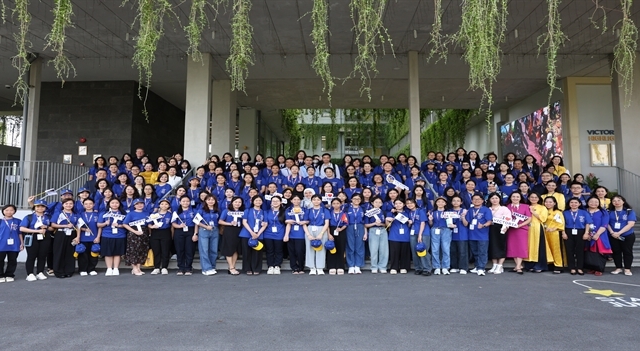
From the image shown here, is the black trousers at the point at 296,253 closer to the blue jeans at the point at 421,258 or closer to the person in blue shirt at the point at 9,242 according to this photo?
the blue jeans at the point at 421,258

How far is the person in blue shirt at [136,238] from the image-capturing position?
22.7 feet

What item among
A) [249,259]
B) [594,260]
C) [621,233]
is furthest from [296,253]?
[621,233]

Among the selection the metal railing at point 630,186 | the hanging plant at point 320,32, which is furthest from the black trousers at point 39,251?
the metal railing at point 630,186

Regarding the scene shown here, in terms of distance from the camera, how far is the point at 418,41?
10258 millimetres

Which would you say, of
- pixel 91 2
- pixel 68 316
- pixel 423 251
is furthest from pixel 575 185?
pixel 91 2

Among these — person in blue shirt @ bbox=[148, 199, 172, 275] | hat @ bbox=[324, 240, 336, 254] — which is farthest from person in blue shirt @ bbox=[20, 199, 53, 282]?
hat @ bbox=[324, 240, 336, 254]

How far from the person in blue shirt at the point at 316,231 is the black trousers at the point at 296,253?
81mm

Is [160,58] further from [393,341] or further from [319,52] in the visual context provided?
[393,341]

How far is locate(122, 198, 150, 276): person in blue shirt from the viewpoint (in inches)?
272

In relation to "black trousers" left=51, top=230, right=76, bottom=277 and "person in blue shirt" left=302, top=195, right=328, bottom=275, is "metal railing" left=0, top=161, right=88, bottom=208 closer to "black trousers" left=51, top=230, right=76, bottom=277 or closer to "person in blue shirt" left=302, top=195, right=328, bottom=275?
"black trousers" left=51, top=230, right=76, bottom=277

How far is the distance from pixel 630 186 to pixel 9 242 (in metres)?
13.6

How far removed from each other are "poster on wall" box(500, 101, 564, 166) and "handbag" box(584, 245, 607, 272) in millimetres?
7567

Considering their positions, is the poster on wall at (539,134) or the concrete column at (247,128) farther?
the concrete column at (247,128)

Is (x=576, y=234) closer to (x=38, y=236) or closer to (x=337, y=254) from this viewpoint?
(x=337, y=254)
